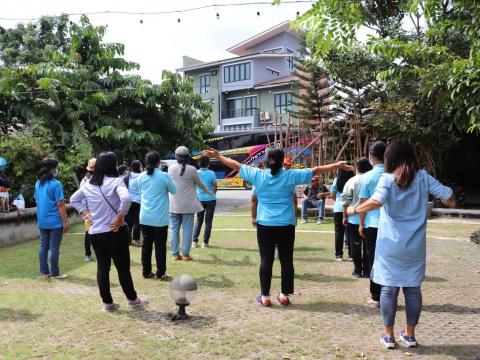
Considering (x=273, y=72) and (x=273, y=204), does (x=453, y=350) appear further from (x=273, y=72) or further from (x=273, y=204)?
(x=273, y=72)

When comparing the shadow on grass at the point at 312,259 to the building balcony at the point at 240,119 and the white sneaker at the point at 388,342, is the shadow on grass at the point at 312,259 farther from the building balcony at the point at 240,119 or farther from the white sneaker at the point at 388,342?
the building balcony at the point at 240,119

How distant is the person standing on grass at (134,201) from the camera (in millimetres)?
9031

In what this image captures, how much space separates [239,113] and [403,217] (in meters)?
40.4

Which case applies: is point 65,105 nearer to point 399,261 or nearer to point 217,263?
point 217,263

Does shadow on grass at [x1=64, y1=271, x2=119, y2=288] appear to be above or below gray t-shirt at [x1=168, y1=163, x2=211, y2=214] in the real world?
below

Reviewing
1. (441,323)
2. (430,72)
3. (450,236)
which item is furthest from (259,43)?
(441,323)

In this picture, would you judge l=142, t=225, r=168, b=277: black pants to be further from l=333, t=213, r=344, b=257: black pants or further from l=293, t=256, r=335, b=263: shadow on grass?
l=333, t=213, r=344, b=257: black pants

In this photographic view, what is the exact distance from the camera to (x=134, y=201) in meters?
9.21

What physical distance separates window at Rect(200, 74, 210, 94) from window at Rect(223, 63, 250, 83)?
7.44 ft

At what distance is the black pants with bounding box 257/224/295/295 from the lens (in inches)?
208

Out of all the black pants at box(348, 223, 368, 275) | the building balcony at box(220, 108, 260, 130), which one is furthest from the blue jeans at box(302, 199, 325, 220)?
the building balcony at box(220, 108, 260, 130)

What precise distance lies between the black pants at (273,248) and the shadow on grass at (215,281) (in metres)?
1.05

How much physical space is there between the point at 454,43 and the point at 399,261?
1224cm

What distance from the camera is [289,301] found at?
5.56m
